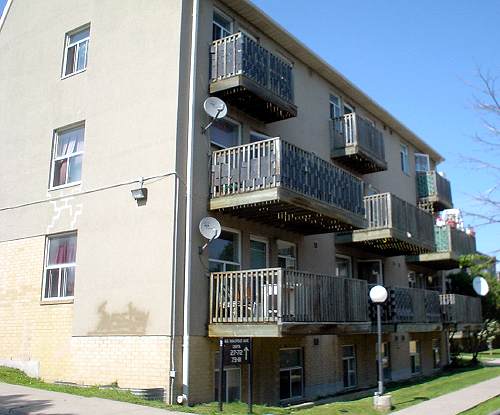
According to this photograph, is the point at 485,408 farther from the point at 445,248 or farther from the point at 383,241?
the point at 445,248

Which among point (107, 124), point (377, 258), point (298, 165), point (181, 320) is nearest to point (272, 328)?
point (181, 320)

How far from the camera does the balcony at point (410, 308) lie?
59.2 feet

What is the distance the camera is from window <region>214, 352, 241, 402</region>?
1291cm

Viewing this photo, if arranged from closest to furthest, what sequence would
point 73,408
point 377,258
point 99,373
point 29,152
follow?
1. point 73,408
2. point 99,373
3. point 29,152
4. point 377,258

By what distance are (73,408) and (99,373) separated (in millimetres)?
3086

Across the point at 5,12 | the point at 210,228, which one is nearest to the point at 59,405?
the point at 210,228

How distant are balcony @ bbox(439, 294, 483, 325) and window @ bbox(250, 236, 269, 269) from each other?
10.1 metres

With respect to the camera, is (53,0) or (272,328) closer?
(272,328)

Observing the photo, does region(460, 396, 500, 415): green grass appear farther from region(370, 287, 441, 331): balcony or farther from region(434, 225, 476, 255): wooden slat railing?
region(434, 225, 476, 255): wooden slat railing

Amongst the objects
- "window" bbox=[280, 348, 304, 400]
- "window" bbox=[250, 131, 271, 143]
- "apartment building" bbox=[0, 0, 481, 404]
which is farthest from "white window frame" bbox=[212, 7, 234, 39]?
"window" bbox=[280, 348, 304, 400]

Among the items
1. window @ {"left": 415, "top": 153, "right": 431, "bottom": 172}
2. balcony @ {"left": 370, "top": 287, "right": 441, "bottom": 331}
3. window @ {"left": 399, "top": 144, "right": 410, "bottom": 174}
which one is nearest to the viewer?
balcony @ {"left": 370, "top": 287, "right": 441, "bottom": 331}

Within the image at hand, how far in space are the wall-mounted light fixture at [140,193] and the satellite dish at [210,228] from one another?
1485 mm

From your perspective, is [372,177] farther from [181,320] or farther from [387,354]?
[181,320]

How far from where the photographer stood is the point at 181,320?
39.7 ft
